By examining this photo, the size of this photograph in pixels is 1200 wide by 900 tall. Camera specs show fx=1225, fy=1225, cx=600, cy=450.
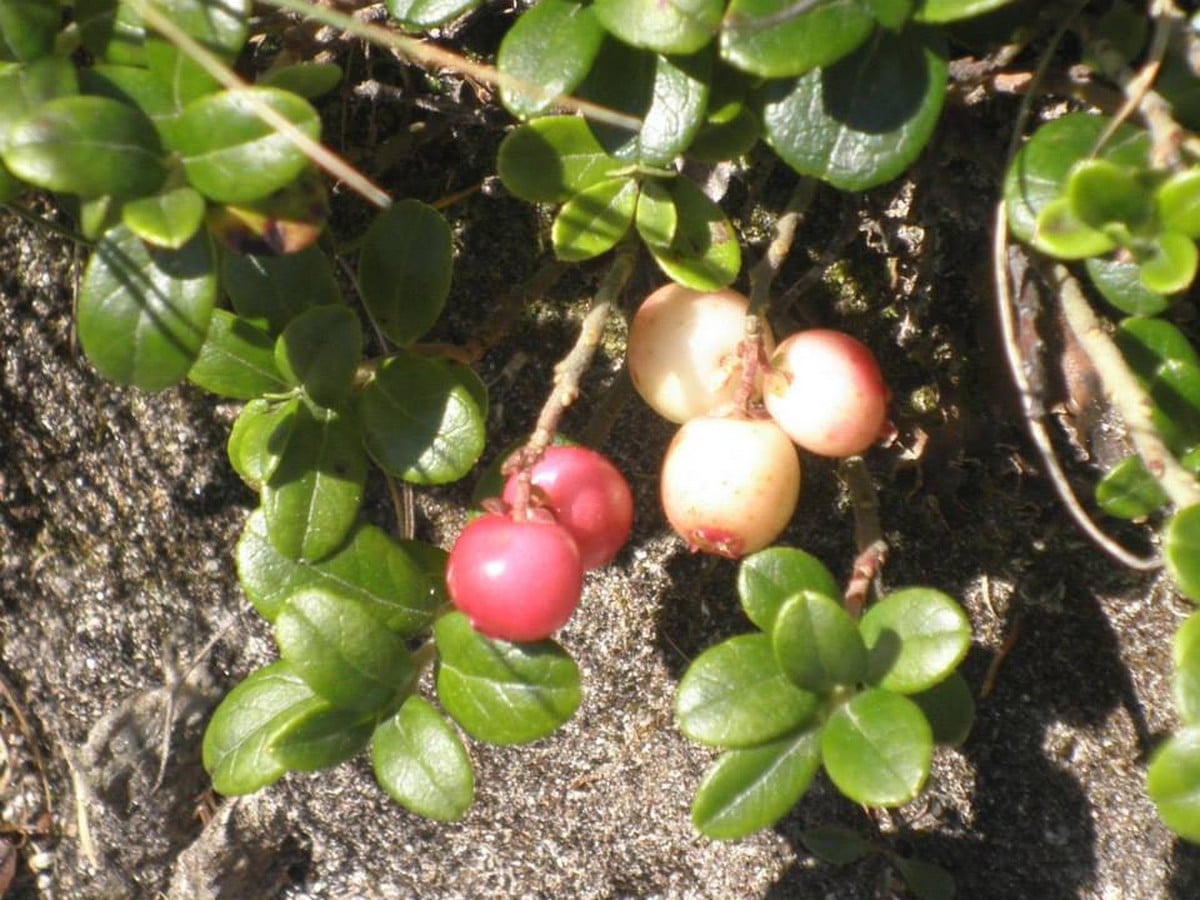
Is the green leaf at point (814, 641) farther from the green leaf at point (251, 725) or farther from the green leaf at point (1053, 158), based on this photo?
the green leaf at point (251, 725)

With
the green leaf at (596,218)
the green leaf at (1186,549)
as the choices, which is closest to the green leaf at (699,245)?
the green leaf at (596,218)

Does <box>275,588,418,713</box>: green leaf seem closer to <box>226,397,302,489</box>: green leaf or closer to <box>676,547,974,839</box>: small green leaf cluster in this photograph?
<box>226,397,302,489</box>: green leaf

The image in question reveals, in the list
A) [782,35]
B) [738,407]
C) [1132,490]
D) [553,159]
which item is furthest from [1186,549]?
[553,159]

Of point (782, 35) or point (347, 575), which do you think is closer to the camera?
point (782, 35)

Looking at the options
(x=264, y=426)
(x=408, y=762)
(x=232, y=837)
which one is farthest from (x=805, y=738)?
(x=232, y=837)

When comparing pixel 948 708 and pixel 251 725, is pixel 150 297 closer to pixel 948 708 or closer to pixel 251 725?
pixel 251 725

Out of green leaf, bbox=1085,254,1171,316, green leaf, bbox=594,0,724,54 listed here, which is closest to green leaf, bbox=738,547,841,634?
green leaf, bbox=1085,254,1171,316
